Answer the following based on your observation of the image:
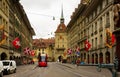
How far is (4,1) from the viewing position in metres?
60.6

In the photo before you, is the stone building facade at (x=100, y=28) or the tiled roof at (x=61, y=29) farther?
the tiled roof at (x=61, y=29)

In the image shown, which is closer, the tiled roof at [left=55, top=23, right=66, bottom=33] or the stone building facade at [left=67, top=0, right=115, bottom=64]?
the stone building facade at [left=67, top=0, right=115, bottom=64]

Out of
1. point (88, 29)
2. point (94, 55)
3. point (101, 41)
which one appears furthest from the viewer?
point (88, 29)

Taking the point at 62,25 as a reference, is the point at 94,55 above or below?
below

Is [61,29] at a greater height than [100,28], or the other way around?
[61,29]

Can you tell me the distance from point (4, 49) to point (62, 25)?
5501 inches

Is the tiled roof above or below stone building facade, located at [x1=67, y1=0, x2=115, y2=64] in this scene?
above

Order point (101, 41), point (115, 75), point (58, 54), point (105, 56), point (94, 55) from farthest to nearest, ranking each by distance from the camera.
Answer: point (58, 54), point (94, 55), point (101, 41), point (105, 56), point (115, 75)

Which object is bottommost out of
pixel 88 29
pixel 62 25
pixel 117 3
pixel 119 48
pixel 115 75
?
pixel 115 75

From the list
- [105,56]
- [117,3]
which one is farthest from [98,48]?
[117,3]

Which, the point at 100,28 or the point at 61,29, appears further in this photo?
the point at 61,29

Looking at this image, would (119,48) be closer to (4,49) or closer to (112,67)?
(112,67)

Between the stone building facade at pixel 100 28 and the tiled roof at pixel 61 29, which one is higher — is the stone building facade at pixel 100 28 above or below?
below

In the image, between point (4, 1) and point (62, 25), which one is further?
point (62, 25)
